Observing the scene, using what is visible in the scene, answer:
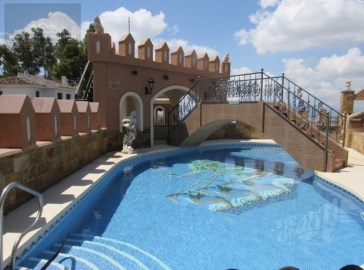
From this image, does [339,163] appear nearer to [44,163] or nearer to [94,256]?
[94,256]

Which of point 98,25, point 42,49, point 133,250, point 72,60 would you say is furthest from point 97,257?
point 42,49

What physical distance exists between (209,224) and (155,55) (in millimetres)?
10746

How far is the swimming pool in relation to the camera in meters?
4.30

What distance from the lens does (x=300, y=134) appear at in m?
8.80

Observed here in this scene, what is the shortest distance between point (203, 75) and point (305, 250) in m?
13.6

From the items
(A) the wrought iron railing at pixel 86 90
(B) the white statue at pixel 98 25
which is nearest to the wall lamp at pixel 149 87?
(A) the wrought iron railing at pixel 86 90

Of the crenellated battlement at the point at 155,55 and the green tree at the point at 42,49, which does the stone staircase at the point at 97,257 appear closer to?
the crenellated battlement at the point at 155,55

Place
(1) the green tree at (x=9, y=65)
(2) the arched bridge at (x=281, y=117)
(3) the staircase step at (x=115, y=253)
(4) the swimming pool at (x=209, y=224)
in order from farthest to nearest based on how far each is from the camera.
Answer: (1) the green tree at (x=9, y=65), (2) the arched bridge at (x=281, y=117), (4) the swimming pool at (x=209, y=224), (3) the staircase step at (x=115, y=253)

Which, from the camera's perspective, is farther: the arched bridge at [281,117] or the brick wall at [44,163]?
the arched bridge at [281,117]

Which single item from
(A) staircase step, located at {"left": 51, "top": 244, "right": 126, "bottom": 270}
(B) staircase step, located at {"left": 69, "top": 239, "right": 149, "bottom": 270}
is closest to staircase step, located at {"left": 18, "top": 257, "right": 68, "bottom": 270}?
(A) staircase step, located at {"left": 51, "top": 244, "right": 126, "bottom": 270}

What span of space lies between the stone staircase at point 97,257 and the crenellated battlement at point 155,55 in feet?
28.9

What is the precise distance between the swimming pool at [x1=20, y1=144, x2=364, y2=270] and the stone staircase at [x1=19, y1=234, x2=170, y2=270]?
0.6 inches

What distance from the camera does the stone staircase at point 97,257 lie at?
4.01 metres

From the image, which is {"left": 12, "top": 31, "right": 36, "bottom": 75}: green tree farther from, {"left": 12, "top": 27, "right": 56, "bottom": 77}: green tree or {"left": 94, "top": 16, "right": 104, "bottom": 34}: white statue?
{"left": 94, "top": 16, "right": 104, "bottom": 34}: white statue
